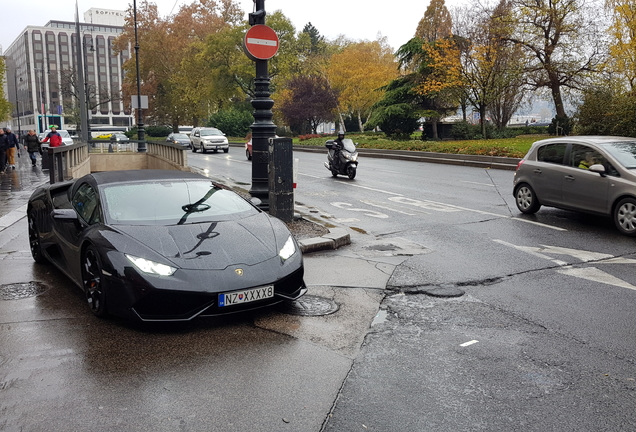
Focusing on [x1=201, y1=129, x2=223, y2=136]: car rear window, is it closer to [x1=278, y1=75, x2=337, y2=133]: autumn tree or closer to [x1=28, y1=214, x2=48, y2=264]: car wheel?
[x1=278, y1=75, x2=337, y2=133]: autumn tree

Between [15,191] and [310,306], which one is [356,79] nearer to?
[15,191]

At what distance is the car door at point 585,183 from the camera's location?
991cm

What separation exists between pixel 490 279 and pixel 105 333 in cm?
427

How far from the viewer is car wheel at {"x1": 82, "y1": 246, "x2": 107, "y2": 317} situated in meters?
5.33

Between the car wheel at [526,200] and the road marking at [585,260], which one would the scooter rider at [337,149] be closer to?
the car wheel at [526,200]

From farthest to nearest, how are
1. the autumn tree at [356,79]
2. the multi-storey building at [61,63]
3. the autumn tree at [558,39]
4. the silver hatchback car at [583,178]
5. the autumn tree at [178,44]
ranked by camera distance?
1. the multi-storey building at [61,63]
2. the autumn tree at [178,44]
3. the autumn tree at [356,79]
4. the autumn tree at [558,39]
5. the silver hatchback car at [583,178]

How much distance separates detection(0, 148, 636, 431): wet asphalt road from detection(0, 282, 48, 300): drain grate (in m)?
0.18

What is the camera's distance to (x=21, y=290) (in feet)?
21.3

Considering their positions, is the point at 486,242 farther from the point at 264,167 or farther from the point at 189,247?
the point at 189,247

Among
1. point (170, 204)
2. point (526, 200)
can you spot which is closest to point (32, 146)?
point (526, 200)

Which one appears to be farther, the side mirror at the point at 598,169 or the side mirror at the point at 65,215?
the side mirror at the point at 598,169

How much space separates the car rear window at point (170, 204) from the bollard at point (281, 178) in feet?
9.77

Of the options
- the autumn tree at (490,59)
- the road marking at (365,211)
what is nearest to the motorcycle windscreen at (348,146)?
the road marking at (365,211)

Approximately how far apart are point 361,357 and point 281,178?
221 inches
